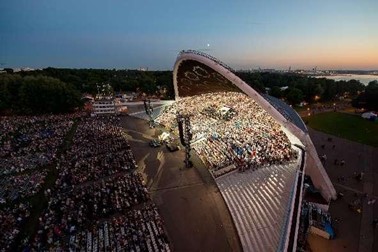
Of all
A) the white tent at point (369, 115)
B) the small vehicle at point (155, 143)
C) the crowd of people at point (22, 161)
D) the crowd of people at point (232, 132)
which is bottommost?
the white tent at point (369, 115)

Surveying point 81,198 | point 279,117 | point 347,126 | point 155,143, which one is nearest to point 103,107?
point 155,143

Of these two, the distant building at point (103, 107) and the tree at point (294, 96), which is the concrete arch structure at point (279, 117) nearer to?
the distant building at point (103, 107)

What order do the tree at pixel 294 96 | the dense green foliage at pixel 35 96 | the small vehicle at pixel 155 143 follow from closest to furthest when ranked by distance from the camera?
the small vehicle at pixel 155 143, the dense green foliage at pixel 35 96, the tree at pixel 294 96

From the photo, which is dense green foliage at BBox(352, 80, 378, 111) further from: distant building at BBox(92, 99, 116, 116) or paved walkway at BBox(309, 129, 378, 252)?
distant building at BBox(92, 99, 116, 116)

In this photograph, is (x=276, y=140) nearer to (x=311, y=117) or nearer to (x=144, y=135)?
(x=144, y=135)

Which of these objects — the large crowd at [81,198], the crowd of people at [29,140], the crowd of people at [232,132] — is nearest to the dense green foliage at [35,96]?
the crowd of people at [29,140]

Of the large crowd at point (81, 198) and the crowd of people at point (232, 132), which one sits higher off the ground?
the crowd of people at point (232, 132)
